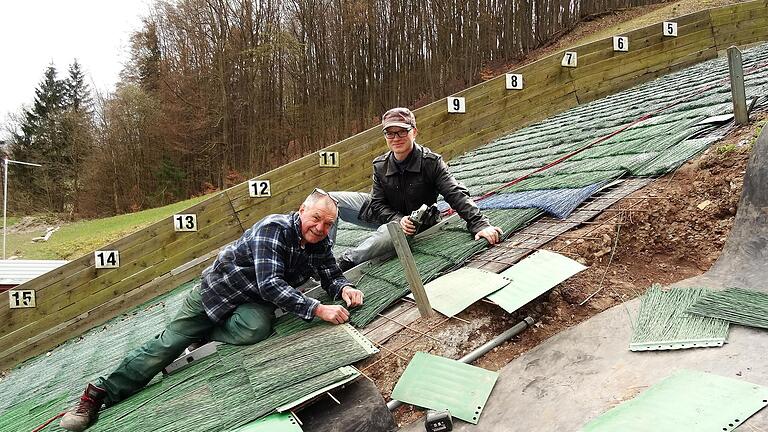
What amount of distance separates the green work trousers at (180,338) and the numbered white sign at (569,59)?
6.49 m

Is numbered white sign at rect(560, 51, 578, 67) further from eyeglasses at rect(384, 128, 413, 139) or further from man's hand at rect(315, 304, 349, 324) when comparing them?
man's hand at rect(315, 304, 349, 324)

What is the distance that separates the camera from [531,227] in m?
2.73

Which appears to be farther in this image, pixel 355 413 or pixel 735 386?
pixel 355 413

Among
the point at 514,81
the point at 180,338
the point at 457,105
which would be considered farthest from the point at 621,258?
the point at 514,81

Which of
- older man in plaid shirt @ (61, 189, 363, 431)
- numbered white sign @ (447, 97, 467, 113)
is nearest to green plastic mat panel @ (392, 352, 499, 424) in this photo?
older man in plaid shirt @ (61, 189, 363, 431)

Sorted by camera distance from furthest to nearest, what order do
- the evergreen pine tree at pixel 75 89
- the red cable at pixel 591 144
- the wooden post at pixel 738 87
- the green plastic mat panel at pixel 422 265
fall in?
the evergreen pine tree at pixel 75 89, the red cable at pixel 591 144, the wooden post at pixel 738 87, the green plastic mat panel at pixel 422 265

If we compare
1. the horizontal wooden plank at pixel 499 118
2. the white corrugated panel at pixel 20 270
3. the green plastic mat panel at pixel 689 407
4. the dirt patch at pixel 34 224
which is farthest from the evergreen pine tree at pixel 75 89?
the green plastic mat panel at pixel 689 407

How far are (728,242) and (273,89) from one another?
15626 mm

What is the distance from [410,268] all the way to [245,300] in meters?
0.85

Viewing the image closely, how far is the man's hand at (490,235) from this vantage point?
2.55 meters

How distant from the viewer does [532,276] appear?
2121mm

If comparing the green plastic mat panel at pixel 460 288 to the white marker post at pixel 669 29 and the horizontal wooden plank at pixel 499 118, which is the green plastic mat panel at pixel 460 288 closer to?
the horizontal wooden plank at pixel 499 118

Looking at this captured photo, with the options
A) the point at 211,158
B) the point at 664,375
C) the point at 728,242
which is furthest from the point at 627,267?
the point at 211,158

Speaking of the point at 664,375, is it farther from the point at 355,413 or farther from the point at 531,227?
the point at 531,227
